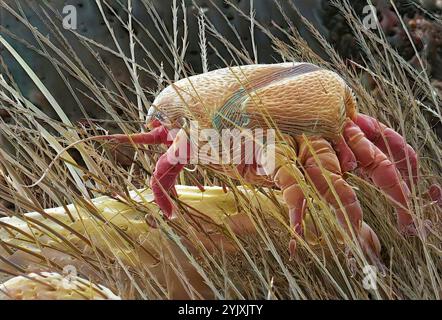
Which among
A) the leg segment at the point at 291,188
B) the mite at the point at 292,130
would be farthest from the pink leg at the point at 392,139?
the leg segment at the point at 291,188

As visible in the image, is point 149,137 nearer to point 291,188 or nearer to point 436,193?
point 291,188

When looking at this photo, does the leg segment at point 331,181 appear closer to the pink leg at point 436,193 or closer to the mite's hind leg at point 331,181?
the mite's hind leg at point 331,181

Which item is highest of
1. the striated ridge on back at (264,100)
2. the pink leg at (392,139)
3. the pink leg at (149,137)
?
the striated ridge on back at (264,100)

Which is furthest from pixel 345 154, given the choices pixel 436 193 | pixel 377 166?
pixel 436 193

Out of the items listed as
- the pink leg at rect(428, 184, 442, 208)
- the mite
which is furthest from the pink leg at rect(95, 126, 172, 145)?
the pink leg at rect(428, 184, 442, 208)

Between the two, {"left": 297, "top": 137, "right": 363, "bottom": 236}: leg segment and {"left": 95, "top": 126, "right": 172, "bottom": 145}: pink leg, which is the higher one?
{"left": 95, "top": 126, "right": 172, "bottom": 145}: pink leg

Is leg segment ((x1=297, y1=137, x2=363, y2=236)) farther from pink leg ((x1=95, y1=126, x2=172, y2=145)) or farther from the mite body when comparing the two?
pink leg ((x1=95, y1=126, x2=172, y2=145))
